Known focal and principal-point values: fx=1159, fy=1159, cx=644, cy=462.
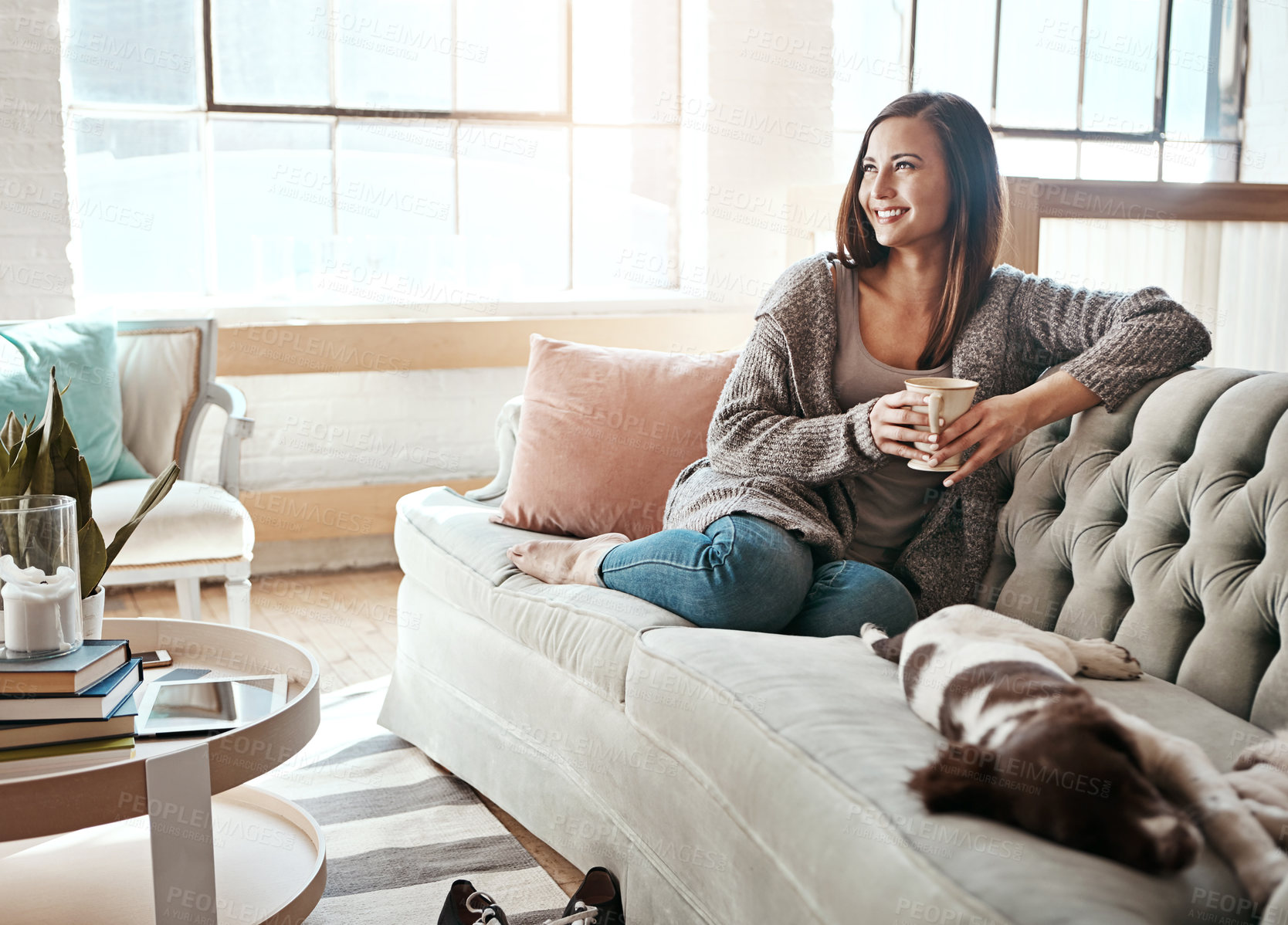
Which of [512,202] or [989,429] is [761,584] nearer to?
[989,429]

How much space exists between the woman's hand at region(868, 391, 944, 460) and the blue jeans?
0.65 feet

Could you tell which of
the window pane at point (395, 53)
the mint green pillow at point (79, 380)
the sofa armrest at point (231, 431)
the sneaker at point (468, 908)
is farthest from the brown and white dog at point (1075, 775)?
the window pane at point (395, 53)

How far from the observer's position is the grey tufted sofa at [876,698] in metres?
1.03

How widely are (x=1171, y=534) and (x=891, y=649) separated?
1.32 feet

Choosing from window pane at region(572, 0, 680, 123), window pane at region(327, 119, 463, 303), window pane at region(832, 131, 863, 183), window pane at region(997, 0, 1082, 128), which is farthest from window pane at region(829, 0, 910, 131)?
window pane at region(327, 119, 463, 303)

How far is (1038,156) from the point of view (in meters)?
4.53

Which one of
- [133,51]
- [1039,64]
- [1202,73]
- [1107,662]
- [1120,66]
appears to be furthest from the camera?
[1202,73]

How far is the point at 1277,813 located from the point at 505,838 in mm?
1246

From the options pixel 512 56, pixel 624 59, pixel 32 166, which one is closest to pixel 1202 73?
pixel 624 59

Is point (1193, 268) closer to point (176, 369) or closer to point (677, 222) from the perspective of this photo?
Result: point (677, 222)

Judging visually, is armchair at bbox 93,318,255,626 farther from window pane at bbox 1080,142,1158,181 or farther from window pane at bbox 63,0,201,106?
window pane at bbox 1080,142,1158,181

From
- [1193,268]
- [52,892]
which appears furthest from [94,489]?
[1193,268]

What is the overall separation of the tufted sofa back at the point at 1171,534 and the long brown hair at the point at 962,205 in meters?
0.22

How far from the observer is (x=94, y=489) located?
2521mm
